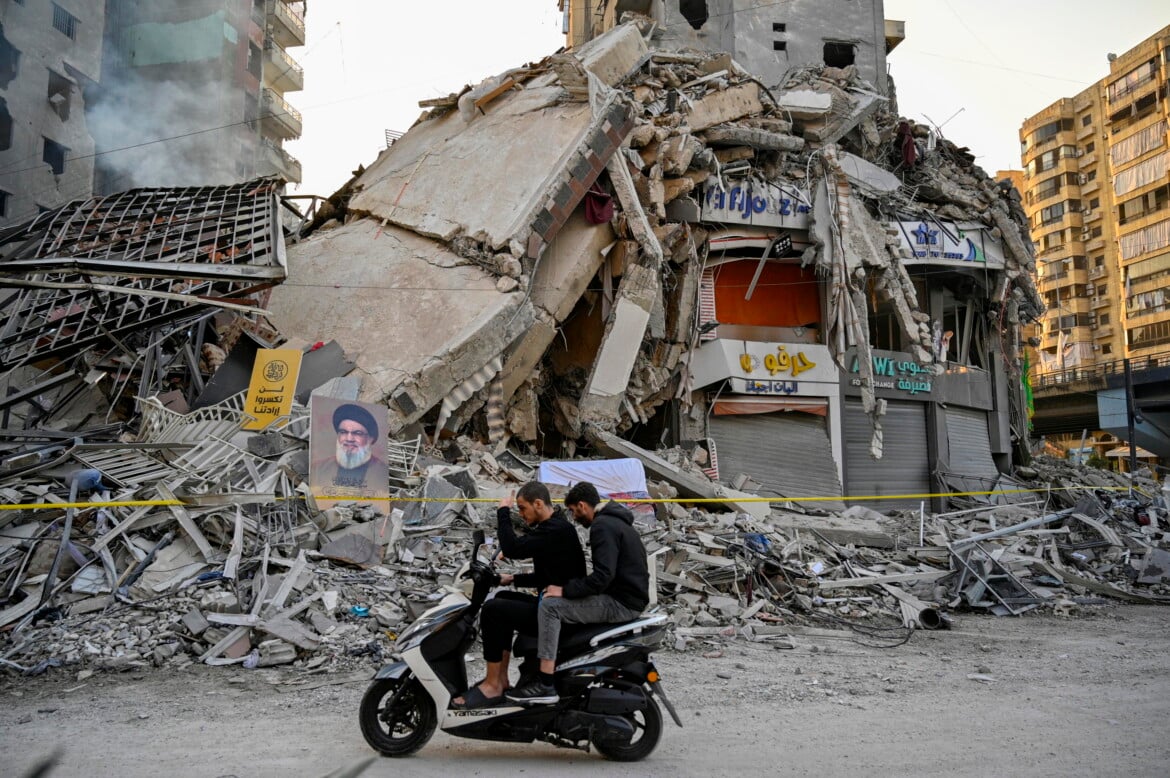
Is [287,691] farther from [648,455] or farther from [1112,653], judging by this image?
[648,455]

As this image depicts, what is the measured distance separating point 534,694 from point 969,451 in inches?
929

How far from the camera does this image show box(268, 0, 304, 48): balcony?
47.7 meters

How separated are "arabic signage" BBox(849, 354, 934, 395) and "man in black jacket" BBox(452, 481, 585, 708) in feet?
65.3

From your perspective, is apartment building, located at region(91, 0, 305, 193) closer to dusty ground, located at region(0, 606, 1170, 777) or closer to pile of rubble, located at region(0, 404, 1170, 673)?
pile of rubble, located at region(0, 404, 1170, 673)

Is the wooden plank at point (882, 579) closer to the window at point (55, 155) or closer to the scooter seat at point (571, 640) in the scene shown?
the scooter seat at point (571, 640)

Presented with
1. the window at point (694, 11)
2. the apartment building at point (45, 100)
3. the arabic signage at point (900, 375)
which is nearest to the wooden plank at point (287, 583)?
the arabic signage at point (900, 375)

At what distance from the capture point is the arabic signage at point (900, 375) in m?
23.1

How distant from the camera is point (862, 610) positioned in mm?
9922

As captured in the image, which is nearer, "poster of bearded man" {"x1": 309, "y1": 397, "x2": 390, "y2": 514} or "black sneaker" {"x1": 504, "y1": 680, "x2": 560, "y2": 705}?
"black sneaker" {"x1": 504, "y1": 680, "x2": 560, "y2": 705}

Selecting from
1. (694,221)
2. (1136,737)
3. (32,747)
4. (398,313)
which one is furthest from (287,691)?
(694,221)

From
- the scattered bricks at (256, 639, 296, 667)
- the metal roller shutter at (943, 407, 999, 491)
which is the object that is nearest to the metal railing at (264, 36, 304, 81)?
the metal roller shutter at (943, 407, 999, 491)

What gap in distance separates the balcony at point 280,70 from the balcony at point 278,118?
3.94 ft

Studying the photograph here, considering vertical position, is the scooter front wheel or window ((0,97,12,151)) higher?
window ((0,97,12,151))

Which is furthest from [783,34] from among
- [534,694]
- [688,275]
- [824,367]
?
[534,694]
